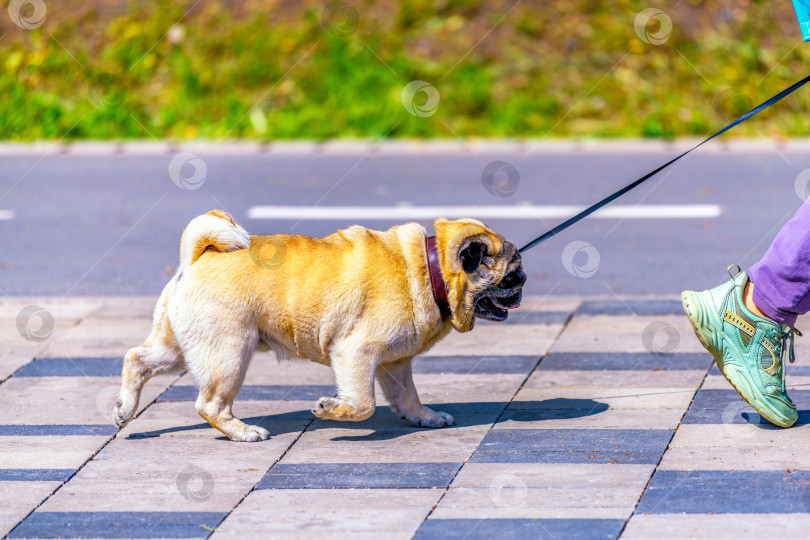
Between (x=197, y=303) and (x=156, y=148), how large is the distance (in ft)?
27.1

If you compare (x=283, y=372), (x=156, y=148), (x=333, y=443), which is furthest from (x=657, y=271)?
(x=156, y=148)

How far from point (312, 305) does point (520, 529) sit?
54.5 inches

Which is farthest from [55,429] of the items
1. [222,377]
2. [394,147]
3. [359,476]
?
[394,147]

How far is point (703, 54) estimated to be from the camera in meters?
13.2

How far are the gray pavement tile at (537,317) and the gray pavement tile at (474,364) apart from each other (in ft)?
2.38

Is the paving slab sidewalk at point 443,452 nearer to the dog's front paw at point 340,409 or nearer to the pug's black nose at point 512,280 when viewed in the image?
the dog's front paw at point 340,409

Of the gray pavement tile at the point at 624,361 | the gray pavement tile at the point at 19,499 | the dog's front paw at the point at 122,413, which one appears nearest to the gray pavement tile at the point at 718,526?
the gray pavement tile at the point at 624,361

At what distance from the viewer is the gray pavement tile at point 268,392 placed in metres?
5.54

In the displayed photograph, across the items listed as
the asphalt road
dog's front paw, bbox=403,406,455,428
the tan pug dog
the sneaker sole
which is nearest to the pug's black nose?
the tan pug dog

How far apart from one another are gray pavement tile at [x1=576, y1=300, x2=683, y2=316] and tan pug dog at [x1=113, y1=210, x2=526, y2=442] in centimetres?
212

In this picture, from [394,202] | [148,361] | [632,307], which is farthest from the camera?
[394,202]

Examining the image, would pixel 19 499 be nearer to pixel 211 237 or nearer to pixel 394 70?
pixel 211 237

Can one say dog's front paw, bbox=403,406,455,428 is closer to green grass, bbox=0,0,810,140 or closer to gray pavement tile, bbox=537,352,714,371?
gray pavement tile, bbox=537,352,714,371

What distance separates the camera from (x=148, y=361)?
4.89 metres
